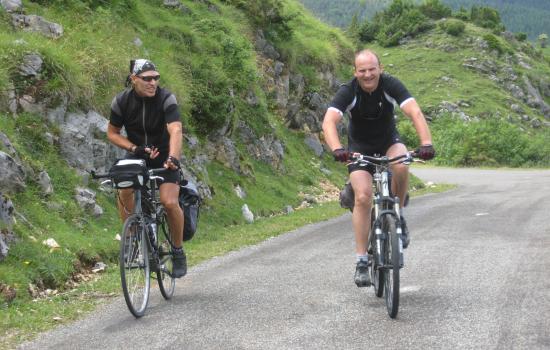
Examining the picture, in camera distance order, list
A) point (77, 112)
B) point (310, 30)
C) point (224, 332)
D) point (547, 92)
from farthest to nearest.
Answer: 1. point (547, 92)
2. point (310, 30)
3. point (77, 112)
4. point (224, 332)

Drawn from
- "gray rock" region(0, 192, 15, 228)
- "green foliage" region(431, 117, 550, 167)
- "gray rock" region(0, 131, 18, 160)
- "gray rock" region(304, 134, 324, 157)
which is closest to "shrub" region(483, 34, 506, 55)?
"green foliage" region(431, 117, 550, 167)

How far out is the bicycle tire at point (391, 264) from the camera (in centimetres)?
573

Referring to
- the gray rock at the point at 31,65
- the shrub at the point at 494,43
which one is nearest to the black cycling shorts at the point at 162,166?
the gray rock at the point at 31,65

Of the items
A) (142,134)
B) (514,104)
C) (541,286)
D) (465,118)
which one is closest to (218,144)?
(142,134)

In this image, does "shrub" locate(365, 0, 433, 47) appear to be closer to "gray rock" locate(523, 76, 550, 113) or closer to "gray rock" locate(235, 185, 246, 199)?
"gray rock" locate(523, 76, 550, 113)

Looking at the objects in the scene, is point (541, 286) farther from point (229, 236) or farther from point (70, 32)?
point (70, 32)

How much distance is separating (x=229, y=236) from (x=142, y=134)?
5.85 m

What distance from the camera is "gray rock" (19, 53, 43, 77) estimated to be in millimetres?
11098

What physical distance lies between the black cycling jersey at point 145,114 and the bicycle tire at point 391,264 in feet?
8.07

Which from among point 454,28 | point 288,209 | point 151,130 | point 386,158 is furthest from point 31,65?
point 454,28

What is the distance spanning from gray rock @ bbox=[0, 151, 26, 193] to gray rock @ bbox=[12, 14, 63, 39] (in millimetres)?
4469

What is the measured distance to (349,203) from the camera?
682cm

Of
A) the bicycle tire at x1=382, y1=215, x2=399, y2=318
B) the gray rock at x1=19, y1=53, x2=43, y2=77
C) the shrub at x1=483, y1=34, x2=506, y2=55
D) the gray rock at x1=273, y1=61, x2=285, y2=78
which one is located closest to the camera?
the bicycle tire at x1=382, y1=215, x2=399, y2=318

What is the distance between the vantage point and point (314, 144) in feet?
85.2
